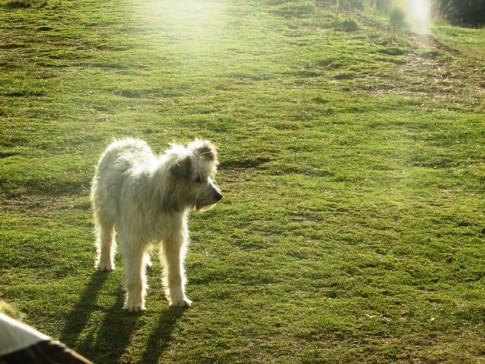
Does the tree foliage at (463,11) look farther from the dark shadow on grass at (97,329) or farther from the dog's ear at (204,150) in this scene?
the dark shadow on grass at (97,329)

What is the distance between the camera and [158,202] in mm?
7188

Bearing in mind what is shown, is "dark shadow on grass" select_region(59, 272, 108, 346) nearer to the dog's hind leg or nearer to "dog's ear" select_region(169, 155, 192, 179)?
the dog's hind leg

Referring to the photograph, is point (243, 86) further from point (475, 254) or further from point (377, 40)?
point (475, 254)

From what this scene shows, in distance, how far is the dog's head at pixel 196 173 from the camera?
7.03 meters

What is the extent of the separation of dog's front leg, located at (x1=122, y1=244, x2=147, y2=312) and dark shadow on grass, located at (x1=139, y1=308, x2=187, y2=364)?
12.0 inches

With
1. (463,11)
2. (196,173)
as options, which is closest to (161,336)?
(196,173)

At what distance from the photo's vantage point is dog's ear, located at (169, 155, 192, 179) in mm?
7020

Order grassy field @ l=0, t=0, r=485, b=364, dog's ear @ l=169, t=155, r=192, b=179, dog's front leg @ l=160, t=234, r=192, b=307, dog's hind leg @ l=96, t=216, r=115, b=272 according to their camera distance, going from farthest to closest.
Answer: dog's hind leg @ l=96, t=216, r=115, b=272 < dog's front leg @ l=160, t=234, r=192, b=307 < grassy field @ l=0, t=0, r=485, b=364 < dog's ear @ l=169, t=155, r=192, b=179

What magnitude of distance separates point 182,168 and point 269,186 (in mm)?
4329

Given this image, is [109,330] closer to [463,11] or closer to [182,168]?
[182,168]

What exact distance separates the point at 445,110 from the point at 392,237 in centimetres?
644

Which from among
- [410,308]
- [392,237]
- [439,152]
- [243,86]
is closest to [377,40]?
[243,86]

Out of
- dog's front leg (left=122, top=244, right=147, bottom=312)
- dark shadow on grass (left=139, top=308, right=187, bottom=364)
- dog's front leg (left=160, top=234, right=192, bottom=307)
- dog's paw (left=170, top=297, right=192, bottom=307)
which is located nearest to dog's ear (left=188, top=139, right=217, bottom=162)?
dog's front leg (left=160, top=234, right=192, bottom=307)

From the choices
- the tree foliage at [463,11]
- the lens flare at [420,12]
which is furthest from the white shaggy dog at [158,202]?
the tree foliage at [463,11]
